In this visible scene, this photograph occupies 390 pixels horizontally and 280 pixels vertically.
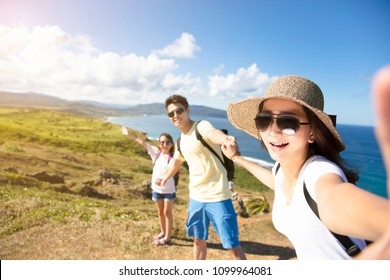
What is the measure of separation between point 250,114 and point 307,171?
2.66 ft

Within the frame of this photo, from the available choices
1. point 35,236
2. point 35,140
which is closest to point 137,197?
Answer: point 35,236

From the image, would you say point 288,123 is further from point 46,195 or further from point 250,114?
point 46,195

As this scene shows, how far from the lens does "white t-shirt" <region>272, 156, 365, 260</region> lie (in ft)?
4.20

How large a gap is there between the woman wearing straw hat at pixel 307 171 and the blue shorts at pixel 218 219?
4.51 ft

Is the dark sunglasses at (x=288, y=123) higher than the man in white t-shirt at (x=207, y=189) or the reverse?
higher

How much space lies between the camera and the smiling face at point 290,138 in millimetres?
1547

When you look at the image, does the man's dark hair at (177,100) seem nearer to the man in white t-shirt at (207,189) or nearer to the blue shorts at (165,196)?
the man in white t-shirt at (207,189)

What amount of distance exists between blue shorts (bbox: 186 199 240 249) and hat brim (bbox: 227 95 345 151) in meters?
1.16

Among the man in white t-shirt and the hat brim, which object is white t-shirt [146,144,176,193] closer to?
the man in white t-shirt

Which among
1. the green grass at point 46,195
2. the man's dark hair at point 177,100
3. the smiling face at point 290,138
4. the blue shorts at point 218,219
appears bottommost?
the green grass at point 46,195

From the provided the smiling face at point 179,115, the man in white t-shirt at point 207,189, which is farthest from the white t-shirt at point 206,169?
the smiling face at point 179,115

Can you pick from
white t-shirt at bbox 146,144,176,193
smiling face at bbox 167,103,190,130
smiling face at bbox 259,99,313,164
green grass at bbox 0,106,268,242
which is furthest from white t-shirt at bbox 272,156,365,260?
green grass at bbox 0,106,268,242

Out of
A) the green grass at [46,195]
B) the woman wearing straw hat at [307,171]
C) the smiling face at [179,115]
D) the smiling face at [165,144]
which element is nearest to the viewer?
the woman wearing straw hat at [307,171]

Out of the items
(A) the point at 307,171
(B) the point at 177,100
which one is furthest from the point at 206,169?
(A) the point at 307,171
